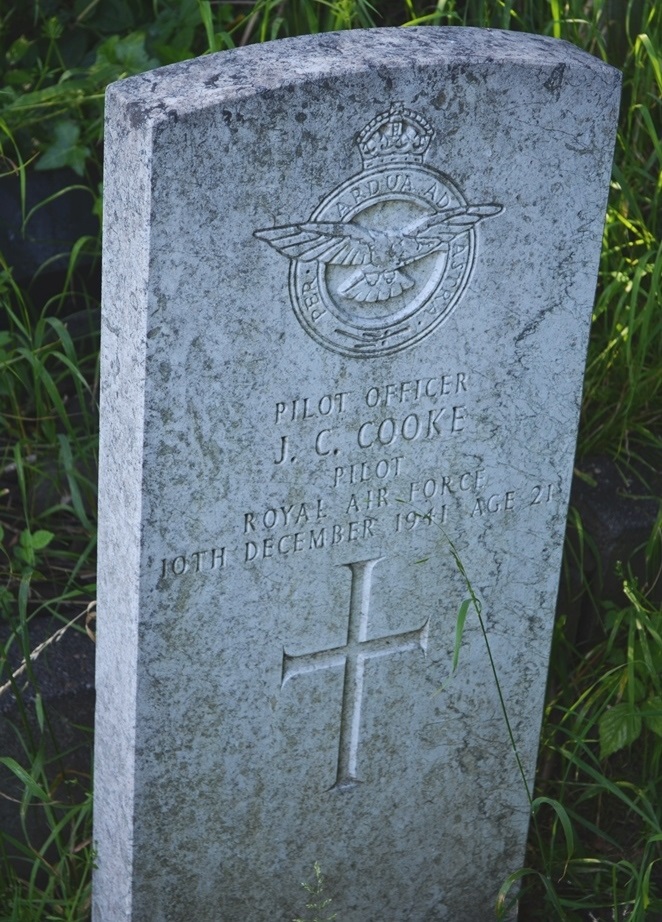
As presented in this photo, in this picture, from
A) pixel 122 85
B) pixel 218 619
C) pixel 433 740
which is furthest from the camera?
pixel 433 740

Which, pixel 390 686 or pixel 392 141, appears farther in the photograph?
pixel 390 686

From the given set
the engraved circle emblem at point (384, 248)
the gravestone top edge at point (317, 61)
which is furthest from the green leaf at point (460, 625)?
the gravestone top edge at point (317, 61)

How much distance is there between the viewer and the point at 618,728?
2.55 m

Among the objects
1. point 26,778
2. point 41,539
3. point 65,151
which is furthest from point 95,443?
point 26,778

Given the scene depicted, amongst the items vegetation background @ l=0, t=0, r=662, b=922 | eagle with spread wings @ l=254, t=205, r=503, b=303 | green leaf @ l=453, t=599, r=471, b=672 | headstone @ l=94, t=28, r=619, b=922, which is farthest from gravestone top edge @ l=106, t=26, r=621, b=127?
green leaf @ l=453, t=599, r=471, b=672

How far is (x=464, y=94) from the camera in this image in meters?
1.92

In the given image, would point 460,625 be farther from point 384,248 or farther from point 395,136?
point 395,136

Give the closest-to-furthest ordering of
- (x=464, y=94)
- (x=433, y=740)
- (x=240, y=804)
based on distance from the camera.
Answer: (x=464, y=94) → (x=240, y=804) → (x=433, y=740)

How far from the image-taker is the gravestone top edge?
69.2 inches

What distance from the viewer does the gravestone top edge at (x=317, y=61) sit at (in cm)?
176

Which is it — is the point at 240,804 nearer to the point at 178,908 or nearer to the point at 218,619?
the point at 178,908

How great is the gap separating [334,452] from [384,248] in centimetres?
31

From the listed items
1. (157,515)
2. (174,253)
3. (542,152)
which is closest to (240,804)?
(157,515)

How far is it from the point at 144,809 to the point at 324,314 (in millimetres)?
826
